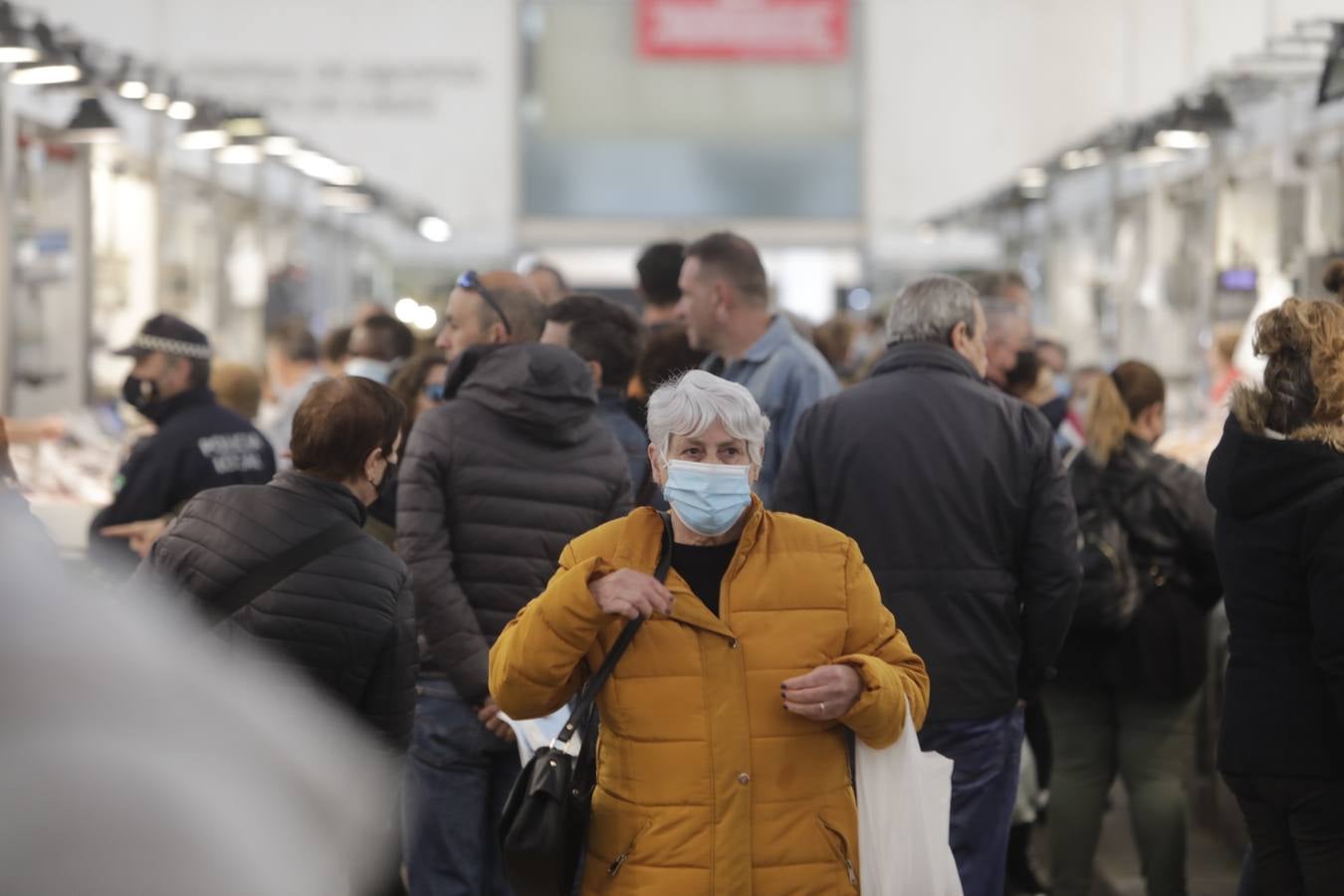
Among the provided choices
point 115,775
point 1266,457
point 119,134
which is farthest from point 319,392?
point 119,134

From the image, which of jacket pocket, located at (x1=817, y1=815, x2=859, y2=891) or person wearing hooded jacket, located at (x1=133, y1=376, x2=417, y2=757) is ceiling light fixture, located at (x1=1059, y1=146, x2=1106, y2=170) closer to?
person wearing hooded jacket, located at (x1=133, y1=376, x2=417, y2=757)

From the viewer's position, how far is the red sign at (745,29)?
24.6 metres

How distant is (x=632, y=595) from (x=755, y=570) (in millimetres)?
235

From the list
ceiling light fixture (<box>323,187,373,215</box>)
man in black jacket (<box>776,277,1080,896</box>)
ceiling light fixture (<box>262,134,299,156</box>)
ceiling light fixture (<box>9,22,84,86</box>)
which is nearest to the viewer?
man in black jacket (<box>776,277,1080,896</box>)

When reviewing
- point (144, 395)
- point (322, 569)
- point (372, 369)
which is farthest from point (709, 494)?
point (372, 369)

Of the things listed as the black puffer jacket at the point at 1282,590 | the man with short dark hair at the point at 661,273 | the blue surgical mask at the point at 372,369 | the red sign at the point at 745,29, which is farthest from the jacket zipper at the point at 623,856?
the red sign at the point at 745,29

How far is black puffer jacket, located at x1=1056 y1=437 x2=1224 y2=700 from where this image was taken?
5152 mm

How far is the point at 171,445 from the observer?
5.60 meters

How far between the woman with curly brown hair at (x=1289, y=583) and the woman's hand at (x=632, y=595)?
1486mm

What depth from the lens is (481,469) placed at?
14.0ft

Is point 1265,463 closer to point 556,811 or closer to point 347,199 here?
point 556,811

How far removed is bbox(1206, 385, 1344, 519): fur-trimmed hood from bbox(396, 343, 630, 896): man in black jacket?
54.8 inches

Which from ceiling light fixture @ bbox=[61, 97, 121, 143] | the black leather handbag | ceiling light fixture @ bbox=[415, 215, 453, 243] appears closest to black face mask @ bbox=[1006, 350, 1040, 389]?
the black leather handbag

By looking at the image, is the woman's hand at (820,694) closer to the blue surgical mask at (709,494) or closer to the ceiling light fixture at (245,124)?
the blue surgical mask at (709,494)
